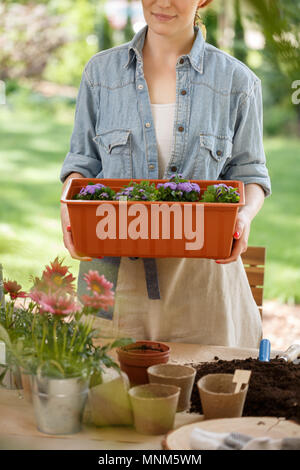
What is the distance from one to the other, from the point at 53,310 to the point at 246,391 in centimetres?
34

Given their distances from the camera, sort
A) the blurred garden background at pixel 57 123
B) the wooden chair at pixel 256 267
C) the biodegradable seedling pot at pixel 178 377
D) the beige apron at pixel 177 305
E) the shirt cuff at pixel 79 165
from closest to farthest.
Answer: the biodegradable seedling pot at pixel 178 377 → the beige apron at pixel 177 305 → the shirt cuff at pixel 79 165 → the wooden chair at pixel 256 267 → the blurred garden background at pixel 57 123

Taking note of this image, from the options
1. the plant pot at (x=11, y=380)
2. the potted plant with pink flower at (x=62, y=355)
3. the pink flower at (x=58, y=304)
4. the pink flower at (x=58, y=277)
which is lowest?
the plant pot at (x=11, y=380)

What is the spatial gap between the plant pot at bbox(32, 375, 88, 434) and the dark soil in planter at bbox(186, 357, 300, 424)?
22 centimetres

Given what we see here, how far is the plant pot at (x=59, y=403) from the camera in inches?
34.6

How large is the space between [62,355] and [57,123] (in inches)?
269

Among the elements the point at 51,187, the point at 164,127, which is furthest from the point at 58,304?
the point at 51,187

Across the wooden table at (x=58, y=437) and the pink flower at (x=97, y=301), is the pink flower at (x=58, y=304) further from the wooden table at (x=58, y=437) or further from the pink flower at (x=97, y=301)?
the wooden table at (x=58, y=437)

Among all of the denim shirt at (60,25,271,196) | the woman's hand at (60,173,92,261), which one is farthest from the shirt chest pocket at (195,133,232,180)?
the woman's hand at (60,173,92,261)

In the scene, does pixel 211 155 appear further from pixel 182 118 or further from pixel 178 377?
pixel 178 377

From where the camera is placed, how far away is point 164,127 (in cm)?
153

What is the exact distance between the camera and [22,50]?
739cm

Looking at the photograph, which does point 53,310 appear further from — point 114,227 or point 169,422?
point 114,227

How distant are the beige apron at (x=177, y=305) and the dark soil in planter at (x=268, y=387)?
29cm

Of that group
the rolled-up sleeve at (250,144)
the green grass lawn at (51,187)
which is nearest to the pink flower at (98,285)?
the rolled-up sleeve at (250,144)
